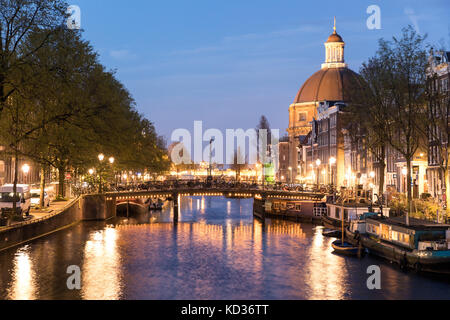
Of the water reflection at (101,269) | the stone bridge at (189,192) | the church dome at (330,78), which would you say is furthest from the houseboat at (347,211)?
the church dome at (330,78)

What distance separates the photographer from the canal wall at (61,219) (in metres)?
54.6

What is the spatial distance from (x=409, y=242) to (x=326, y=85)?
440ft

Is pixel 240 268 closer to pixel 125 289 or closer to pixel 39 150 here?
pixel 125 289

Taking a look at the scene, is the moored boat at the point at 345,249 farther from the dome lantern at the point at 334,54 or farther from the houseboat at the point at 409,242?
the dome lantern at the point at 334,54

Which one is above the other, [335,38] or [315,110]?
[335,38]

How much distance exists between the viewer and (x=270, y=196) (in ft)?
327

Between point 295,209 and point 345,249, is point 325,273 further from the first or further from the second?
point 295,209

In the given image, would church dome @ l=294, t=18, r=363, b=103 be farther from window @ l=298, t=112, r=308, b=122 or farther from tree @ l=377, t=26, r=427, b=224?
tree @ l=377, t=26, r=427, b=224

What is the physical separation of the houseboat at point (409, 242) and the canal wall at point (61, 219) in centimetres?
3001

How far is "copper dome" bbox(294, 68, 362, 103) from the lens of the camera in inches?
7067

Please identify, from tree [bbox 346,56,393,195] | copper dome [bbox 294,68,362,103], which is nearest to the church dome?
copper dome [bbox 294,68,362,103]

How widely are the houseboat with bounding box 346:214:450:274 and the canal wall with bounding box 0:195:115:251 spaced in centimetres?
3001

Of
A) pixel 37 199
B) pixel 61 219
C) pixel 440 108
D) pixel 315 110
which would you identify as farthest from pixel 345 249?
pixel 315 110

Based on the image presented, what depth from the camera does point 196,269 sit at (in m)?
51.2
